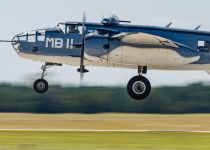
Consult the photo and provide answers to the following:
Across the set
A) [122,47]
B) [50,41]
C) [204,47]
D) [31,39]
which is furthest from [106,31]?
[204,47]

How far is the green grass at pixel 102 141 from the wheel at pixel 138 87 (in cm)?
241

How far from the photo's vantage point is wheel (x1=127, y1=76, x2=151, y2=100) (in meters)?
39.1

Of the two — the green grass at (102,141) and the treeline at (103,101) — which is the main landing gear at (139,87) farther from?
the treeline at (103,101)

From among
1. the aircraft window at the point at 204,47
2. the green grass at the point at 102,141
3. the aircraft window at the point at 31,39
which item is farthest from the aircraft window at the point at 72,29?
the aircraft window at the point at 204,47

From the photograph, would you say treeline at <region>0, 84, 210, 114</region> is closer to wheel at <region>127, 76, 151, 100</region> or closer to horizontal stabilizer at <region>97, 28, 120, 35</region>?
wheel at <region>127, 76, 151, 100</region>

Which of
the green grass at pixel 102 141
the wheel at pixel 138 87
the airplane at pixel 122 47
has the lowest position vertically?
the green grass at pixel 102 141

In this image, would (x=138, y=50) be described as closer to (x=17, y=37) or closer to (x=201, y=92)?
(x=17, y=37)

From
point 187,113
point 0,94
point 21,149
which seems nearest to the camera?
point 21,149

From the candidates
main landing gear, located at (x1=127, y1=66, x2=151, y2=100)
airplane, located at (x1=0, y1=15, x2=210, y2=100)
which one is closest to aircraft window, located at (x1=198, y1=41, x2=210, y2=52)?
airplane, located at (x1=0, y1=15, x2=210, y2=100)

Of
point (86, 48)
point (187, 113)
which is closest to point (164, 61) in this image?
point (86, 48)

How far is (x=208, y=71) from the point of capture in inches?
1571

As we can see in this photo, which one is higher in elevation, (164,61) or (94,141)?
(164,61)

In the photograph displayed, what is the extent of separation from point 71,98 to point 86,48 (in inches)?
2186

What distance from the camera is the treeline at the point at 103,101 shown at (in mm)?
90125
